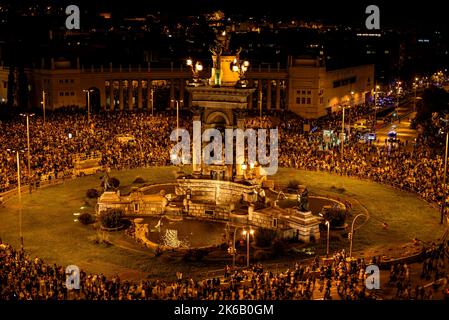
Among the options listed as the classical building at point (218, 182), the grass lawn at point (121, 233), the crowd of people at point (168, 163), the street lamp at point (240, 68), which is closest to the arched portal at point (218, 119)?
the classical building at point (218, 182)

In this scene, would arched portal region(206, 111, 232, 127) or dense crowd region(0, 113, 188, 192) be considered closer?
arched portal region(206, 111, 232, 127)

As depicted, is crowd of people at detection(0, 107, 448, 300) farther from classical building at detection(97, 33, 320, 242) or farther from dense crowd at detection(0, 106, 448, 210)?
classical building at detection(97, 33, 320, 242)

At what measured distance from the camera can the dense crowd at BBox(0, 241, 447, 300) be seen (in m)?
28.4

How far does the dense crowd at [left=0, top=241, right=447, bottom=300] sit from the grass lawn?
320 cm

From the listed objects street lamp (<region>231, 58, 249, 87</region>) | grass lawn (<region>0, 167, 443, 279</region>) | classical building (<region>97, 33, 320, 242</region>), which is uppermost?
street lamp (<region>231, 58, 249, 87</region>)

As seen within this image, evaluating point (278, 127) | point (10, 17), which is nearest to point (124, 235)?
point (278, 127)

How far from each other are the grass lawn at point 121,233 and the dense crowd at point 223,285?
3.20 meters

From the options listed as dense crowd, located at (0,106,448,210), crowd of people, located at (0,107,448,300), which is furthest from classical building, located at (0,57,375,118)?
dense crowd, located at (0,106,448,210)

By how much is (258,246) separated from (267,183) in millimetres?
14739

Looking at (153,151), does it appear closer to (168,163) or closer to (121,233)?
(168,163)

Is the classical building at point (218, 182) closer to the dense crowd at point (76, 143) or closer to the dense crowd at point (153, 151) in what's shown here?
the dense crowd at point (76, 143)

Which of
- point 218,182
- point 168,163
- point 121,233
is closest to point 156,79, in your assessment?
point 168,163

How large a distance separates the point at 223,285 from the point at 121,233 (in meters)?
12.7
